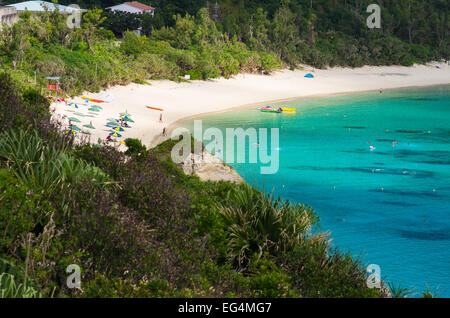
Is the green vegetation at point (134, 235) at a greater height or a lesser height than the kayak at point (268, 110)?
lesser

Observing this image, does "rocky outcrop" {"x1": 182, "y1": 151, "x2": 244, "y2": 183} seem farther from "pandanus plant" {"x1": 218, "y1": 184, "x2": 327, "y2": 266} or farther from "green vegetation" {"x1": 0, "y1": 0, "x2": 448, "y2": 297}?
"pandanus plant" {"x1": 218, "y1": 184, "x2": 327, "y2": 266}

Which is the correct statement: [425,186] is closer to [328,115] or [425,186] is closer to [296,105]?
[328,115]

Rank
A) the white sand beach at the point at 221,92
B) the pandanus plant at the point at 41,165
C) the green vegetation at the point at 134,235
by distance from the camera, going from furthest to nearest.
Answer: the white sand beach at the point at 221,92
the pandanus plant at the point at 41,165
the green vegetation at the point at 134,235

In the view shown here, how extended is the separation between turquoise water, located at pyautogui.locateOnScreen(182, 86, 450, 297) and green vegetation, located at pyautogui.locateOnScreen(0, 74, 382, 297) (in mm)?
4491

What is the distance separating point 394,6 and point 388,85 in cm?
3527

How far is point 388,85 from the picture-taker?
62.1 metres

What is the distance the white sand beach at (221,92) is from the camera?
30.0m

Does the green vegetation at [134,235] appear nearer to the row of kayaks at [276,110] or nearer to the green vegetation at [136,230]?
the green vegetation at [136,230]

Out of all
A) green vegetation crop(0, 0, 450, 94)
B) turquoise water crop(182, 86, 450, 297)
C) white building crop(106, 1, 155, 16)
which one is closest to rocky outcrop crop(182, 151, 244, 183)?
turquoise water crop(182, 86, 450, 297)

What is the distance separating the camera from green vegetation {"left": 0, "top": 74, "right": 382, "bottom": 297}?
6992 mm

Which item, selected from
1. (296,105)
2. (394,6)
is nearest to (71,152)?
(296,105)

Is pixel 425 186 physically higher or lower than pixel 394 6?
lower

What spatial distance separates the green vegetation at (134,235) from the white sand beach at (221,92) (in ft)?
28.5

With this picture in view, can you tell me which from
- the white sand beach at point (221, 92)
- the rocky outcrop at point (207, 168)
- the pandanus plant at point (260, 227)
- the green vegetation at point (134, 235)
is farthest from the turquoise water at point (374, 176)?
the green vegetation at point (134, 235)
